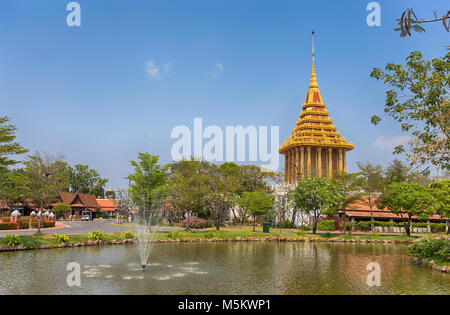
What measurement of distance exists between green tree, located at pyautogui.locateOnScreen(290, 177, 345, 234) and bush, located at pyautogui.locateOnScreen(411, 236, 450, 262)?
15358 millimetres

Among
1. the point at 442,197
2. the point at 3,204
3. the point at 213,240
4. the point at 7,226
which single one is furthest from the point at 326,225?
the point at 3,204

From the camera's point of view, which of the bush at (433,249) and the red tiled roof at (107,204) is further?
the red tiled roof at (107,204)

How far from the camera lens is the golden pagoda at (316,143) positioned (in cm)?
6372

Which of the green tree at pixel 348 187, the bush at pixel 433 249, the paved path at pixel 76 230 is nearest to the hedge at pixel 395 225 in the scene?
the green tree at pixel 348 187

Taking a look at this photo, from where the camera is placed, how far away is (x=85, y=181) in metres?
88.6

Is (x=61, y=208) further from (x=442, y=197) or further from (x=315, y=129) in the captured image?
(x=442, y=197)

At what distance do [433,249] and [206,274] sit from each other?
1362 centimetres

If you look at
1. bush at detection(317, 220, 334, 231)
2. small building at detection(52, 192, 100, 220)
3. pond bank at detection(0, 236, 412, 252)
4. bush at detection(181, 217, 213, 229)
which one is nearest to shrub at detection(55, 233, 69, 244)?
pond bank at detection(0, 236, 412, 252)

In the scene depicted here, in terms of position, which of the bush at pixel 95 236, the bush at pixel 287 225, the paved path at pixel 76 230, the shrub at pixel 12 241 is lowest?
the bush at pixel 287 225

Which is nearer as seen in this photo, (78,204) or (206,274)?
(206,274)

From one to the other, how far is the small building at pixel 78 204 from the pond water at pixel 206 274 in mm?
47774

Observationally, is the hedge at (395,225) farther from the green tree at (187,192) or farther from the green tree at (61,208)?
the green tree at (61,208)

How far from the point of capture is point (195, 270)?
15422mm
